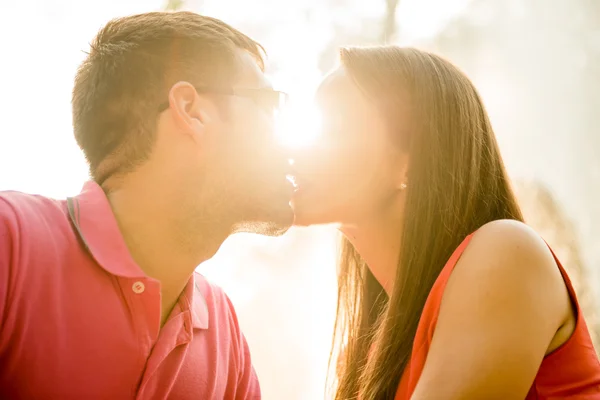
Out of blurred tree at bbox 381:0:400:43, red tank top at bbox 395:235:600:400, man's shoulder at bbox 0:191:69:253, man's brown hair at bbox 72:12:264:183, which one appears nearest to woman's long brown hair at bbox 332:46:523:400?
red tank top at bbox 395:235:600:400

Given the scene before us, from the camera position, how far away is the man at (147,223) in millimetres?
1165

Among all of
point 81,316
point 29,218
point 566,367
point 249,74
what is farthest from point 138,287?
point 566,367

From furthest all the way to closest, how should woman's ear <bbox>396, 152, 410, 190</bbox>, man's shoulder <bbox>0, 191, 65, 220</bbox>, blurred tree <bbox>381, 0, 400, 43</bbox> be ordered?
blurred tree <bbox>381, 0, 400, 43</bbox>, woman's ear <bbox>396, 152, 410, 190</bbox>, man's shoulder <bbox>0, 191, 65, 220</bbox>

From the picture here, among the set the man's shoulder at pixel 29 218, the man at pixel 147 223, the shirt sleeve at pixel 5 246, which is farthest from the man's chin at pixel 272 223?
the shirt sleeve at pixel 5 246

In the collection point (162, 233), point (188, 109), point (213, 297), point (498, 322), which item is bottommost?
point (213, 297)

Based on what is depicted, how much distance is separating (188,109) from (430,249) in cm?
71

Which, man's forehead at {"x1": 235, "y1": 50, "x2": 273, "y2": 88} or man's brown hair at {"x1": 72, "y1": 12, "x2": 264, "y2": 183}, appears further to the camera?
man's forehead at {"x1": 235, "y1": 50, "x2": 273, "y2": 88}

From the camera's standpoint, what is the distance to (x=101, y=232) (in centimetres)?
130

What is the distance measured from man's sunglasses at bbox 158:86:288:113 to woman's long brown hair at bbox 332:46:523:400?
0.23 metres

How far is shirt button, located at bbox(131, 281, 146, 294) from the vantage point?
127 cm

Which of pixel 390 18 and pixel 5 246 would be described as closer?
pixel 5 246

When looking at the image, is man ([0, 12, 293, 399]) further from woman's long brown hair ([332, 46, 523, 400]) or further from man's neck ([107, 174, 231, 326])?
woman's long brown hair ([332, 46, 523, 400])

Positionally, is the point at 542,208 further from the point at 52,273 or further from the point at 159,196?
the point at 52,273

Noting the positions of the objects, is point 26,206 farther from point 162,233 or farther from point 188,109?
point 188,109
